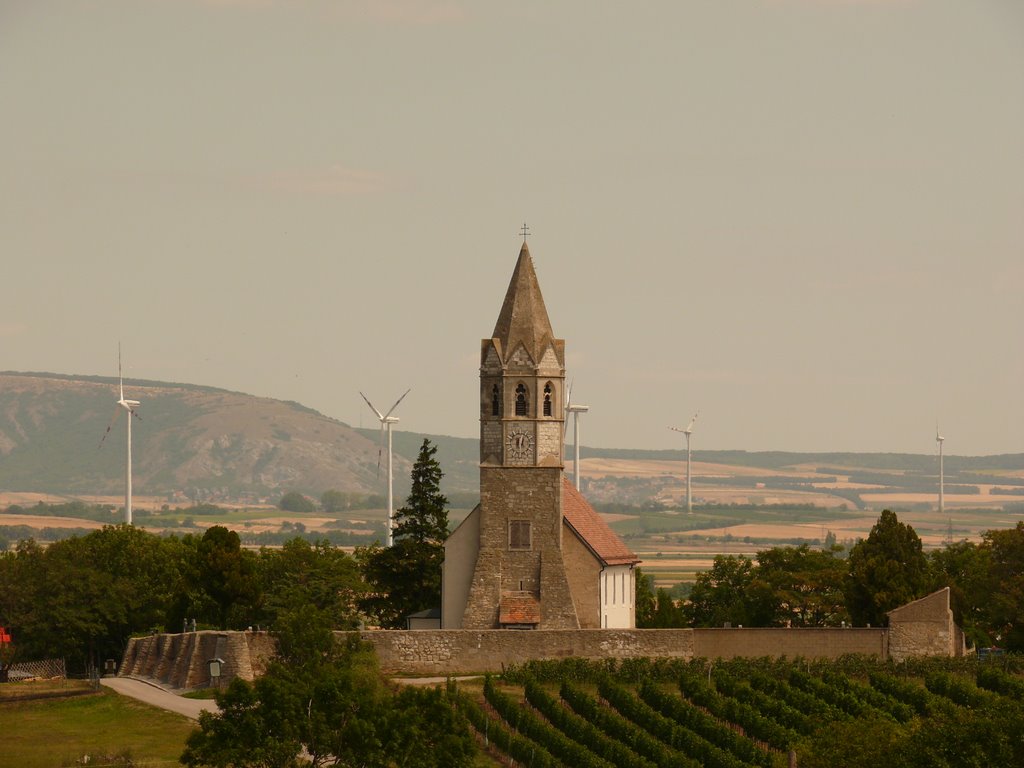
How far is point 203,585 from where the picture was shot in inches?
3632

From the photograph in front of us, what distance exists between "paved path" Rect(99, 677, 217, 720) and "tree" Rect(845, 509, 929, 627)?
2620 centimetres

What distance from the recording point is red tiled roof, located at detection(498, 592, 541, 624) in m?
84.7

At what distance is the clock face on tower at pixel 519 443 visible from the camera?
3406 inches

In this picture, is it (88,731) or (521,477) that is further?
(521,477)

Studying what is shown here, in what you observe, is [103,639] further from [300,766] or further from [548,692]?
[300,766]

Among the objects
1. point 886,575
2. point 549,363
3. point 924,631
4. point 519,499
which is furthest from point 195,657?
point 924,631

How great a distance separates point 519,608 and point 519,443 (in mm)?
6777

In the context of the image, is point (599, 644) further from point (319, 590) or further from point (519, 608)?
point (319, 590)

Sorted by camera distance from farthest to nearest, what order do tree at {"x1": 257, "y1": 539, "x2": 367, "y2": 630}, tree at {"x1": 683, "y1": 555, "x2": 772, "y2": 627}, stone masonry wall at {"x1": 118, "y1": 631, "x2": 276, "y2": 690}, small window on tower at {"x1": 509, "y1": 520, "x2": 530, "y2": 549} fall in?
tree at {"x1": 683, "y1": 555, "x2": 772, "y2": 627}
tree at {"x1": 257, "y1": 539, "x2": 367, "y2": 630}
small window on tower at {"x1": 509, "y1": 520, "x2": 530, "y2": 549}
stone masonry wall at {"x1": 118, "y1": 631, "x2": 276, "y2": 690}

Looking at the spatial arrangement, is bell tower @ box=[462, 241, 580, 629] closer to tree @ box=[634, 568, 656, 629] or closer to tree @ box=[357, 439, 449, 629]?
tree @ box=[357, 439, 449, 629]


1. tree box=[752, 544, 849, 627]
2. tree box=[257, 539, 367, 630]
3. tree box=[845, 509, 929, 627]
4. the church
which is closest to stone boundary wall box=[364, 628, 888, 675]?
the church

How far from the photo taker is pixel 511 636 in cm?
8250

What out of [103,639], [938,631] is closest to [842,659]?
[938,631]

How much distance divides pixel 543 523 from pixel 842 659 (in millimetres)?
13807
